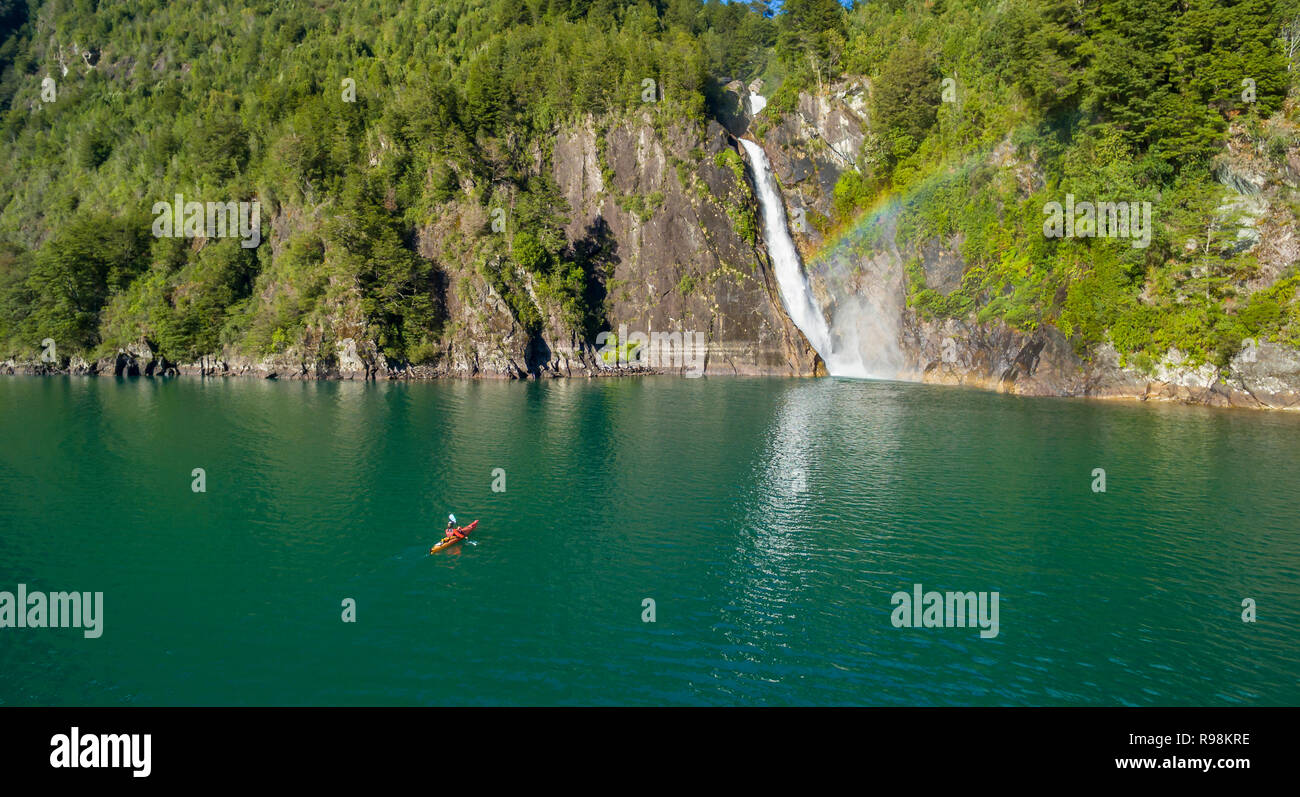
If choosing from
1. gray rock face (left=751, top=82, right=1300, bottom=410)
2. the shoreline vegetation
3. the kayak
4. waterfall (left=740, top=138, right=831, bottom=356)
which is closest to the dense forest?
gray rock face (left=751, top=82, right=1300, bottom=410)

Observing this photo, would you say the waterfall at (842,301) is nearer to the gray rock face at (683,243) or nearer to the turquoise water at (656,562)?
the gray rock face at (683,243)

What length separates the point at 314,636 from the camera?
19188 millimetres

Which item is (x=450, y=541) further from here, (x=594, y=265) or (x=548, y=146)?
(x=548, y=146)

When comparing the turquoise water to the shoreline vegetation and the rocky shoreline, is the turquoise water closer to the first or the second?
the rocky shoreline

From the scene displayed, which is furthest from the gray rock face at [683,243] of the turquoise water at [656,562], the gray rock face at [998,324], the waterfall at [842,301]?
the turquoise water at [656,562]

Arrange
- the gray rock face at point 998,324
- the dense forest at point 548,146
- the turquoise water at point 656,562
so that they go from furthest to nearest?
the dense forest at point 548,146 → the gray rock face at point 998,324 → the turquoise water at point 656,562

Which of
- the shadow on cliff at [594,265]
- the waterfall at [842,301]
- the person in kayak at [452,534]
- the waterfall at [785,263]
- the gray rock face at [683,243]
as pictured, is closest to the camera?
the person in kayak at [452,534]

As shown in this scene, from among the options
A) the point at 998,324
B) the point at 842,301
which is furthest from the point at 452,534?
the point at 842,301

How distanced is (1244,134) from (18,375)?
520 ft

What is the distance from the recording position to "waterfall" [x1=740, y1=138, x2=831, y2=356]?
317 feet

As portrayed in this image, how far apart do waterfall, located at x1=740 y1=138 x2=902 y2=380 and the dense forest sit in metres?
7.03

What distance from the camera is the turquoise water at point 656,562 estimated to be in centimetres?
1717

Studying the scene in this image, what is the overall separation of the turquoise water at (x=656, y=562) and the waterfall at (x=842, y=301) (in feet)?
137

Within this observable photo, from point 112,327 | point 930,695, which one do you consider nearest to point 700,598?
point 930,695
